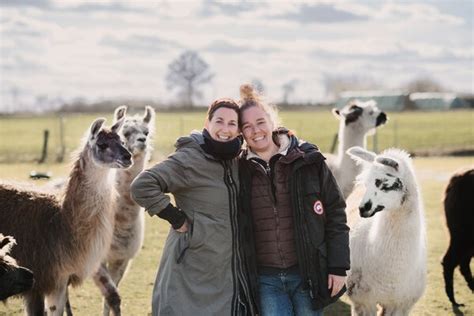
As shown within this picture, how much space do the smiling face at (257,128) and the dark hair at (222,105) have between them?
79 millimetres

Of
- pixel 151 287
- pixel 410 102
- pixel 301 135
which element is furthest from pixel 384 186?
pixel 410 102

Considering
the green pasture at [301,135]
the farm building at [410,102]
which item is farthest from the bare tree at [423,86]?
the green pasture at [301,135]

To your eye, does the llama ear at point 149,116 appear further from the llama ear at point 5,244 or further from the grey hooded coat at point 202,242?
the grey hooded coat at point 202,242

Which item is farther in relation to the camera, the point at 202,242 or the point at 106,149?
the point at 106,149

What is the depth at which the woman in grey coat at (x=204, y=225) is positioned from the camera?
12.4 feet

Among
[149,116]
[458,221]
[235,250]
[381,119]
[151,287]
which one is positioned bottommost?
[151,287]

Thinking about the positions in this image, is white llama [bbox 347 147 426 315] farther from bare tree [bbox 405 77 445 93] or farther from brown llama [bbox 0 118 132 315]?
bare tree [bbox 405 77 445 93]

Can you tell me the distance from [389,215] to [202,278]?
1938 millimetres

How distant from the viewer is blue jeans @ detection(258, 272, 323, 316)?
3.87 metres

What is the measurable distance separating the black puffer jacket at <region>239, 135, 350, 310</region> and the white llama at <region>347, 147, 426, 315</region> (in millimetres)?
1136

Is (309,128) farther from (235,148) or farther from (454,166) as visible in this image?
(235,148)

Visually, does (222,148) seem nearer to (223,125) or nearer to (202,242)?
(223,125)

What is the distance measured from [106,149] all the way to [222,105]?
1.91 meters

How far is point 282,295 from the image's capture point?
12.8 feet
